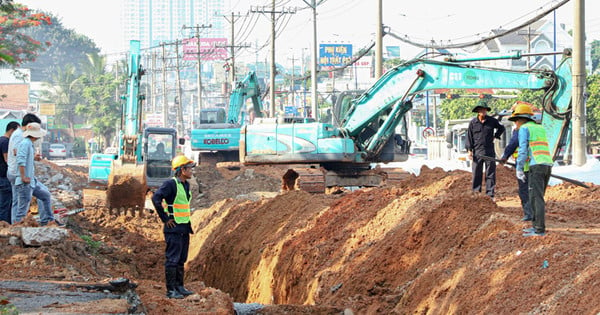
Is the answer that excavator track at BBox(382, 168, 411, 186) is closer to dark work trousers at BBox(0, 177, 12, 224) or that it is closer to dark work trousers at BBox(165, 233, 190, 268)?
dark work trousers at BBox(0, 177, 12, 224)

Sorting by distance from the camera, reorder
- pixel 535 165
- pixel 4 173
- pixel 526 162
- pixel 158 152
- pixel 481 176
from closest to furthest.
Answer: pixel 535 165 → pixel 526 162 → pixel 4 173 → pixel 481 176 → pixel 158 152

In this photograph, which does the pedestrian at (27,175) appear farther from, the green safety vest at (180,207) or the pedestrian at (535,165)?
the pedestrian at (535,165)

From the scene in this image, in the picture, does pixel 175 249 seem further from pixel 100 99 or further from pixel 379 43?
pixel 100 99

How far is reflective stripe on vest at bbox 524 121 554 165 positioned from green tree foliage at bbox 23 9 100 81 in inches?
4668

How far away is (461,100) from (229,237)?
174 feet

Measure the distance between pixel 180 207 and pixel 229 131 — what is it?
1079 inches

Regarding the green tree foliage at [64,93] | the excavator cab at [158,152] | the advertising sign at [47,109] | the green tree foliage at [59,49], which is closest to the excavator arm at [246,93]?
the excavator cab at [158,152]

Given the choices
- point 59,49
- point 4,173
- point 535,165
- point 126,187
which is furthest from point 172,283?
point 59,49

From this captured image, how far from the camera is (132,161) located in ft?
79.8

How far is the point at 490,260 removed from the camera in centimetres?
1085

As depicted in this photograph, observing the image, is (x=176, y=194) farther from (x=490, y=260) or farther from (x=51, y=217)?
(x=51, y=217)

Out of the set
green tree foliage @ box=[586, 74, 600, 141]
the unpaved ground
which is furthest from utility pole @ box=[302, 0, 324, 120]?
green tree foliage @ box=[586, 74, 600, 141]

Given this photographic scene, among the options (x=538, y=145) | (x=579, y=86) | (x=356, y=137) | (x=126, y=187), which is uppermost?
(x=579, y=86)

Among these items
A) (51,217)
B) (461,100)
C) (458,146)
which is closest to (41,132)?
(51,217)
